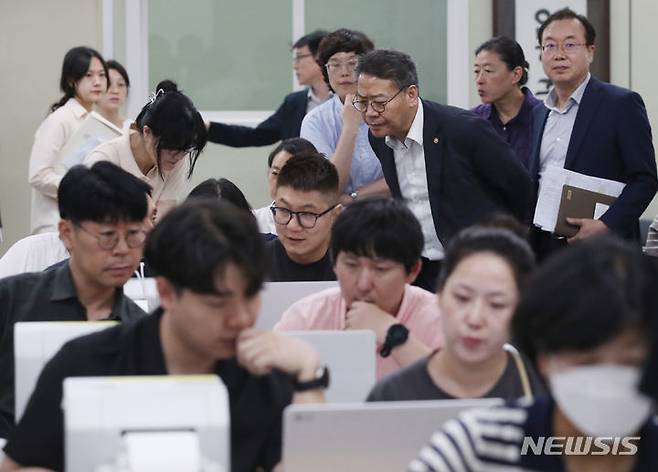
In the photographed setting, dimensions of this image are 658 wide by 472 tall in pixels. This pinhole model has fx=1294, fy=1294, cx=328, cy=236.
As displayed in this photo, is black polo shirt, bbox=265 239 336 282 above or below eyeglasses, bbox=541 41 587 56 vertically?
below

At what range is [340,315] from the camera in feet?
9.23

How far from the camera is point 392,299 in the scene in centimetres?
279

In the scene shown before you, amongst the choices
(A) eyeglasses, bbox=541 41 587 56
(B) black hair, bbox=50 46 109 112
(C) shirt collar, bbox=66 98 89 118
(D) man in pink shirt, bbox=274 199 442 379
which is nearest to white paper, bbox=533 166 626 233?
(A) eyeglasses, bbox=541 41 587 56

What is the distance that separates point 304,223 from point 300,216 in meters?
0.03

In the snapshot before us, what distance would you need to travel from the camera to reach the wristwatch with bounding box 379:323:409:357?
8.54ft

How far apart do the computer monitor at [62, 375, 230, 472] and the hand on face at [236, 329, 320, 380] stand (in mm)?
268

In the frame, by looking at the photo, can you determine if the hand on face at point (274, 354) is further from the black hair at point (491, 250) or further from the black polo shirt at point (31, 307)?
the black polo shirt at point (31, 307)

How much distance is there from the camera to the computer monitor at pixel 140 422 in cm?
153

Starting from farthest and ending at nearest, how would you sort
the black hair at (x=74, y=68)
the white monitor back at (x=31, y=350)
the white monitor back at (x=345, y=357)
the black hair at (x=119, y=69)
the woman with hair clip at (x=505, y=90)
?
1. the black hair at (x=119, y=69)
2. the black hair at (x=74, y=68)
3. the woman with hair clip at (x=505, y=90)
4. the white monitor back at (x=345, y=357)
5. the white monitor back at (x=31, y=350)

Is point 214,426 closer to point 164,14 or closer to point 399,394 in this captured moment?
point 399,394

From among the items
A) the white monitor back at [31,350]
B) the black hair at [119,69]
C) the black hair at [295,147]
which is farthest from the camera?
the black hair at [119,69]

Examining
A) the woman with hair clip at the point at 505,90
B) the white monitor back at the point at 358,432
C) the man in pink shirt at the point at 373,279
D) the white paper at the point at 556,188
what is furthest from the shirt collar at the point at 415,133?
the white monitor back at the point at 358,432

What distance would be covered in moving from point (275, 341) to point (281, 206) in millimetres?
1724

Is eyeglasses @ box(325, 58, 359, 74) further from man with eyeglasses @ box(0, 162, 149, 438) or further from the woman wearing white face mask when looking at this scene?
the woman wearing white face mask
